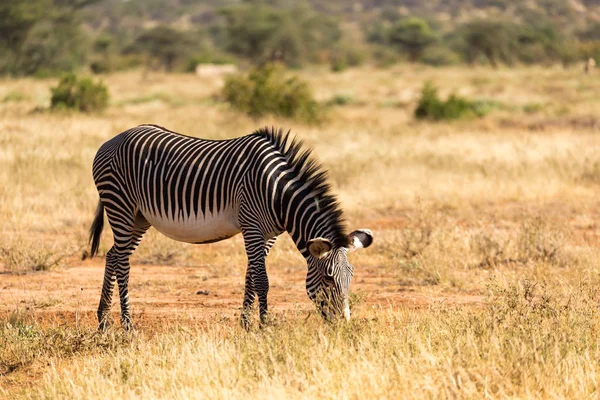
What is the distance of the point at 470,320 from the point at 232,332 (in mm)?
1584

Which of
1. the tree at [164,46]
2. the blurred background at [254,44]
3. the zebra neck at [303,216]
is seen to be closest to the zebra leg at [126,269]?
the zebra neck at [303,216]

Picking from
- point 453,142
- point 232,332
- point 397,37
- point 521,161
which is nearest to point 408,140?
→ point 453,142

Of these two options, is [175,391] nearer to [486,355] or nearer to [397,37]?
[486,355]

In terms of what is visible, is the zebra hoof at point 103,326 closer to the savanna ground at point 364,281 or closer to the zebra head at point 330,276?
the savanna ground at point 364,281

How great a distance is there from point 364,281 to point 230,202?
287 centimetres

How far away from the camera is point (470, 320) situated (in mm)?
5957

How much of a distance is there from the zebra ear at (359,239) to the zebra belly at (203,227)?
1133mm

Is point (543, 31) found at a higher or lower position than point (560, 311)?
lower

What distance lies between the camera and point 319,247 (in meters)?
5.90

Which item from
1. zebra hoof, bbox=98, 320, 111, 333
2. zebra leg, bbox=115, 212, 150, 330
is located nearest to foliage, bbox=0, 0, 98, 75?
zebra leg, bbox=115, 212, 150, 330

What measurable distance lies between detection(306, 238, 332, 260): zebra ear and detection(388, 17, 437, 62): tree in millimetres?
66878

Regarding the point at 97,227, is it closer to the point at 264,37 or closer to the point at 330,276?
the point at 330,276

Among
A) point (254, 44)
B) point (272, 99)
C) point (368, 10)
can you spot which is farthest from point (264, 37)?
point (368, 10)

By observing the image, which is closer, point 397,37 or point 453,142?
point 453,142
